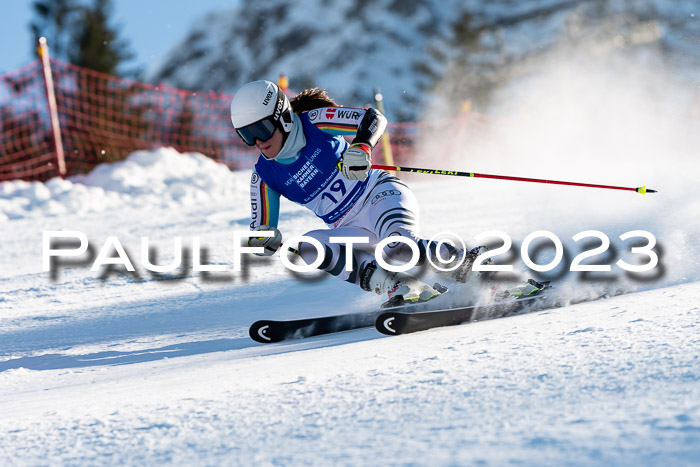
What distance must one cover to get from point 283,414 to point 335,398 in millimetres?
163

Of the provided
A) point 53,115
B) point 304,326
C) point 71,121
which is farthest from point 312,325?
point 71,121

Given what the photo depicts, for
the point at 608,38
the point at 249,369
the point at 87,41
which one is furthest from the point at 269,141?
the point at 608,38

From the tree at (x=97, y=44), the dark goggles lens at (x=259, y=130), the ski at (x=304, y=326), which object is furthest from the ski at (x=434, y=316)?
the tree at (x=97, y=44)

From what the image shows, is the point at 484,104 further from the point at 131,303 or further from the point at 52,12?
the point at 131,303

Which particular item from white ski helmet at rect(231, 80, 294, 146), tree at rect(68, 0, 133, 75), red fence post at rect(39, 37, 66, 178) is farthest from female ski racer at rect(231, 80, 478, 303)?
tree at rect(68, 0, 133, 75)

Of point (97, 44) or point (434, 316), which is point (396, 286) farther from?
point (97, 44)

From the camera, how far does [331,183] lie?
381 centimetres

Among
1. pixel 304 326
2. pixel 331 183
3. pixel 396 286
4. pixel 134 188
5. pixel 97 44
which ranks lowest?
pixel 304 326

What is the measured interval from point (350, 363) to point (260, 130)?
53.5 inches

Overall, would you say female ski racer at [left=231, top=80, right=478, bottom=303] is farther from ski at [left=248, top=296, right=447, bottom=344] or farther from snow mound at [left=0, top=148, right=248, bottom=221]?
snow mound at [left=0, top=148, right=248, bottom=221]

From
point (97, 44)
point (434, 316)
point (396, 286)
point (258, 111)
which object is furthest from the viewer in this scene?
point (97, 44)

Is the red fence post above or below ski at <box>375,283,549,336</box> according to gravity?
above

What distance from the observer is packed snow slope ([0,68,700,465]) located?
1.74 metres

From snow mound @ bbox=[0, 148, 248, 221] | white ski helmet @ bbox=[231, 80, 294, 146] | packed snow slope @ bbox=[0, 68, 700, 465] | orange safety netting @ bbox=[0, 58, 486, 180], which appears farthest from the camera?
orange safety netting @ bbox=[0, 58, 486, 180]
